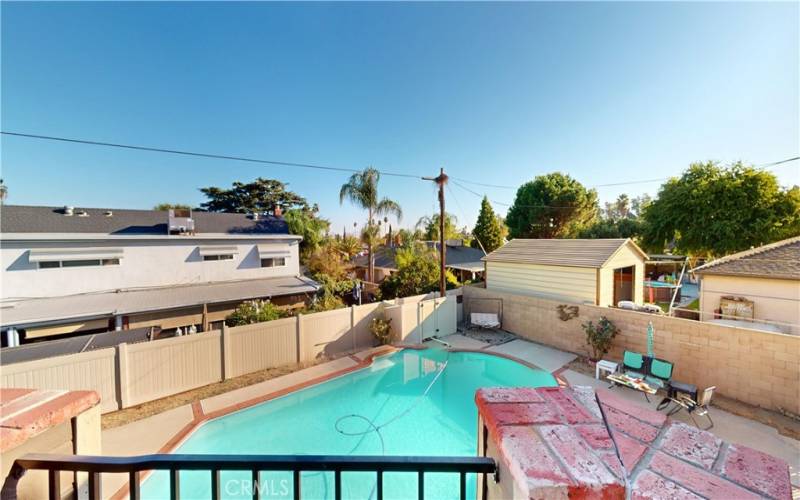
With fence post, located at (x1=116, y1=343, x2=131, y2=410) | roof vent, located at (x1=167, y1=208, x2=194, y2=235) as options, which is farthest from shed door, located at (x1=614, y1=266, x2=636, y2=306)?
roof vent, located at (x1=167, y1=208, x2=194, y2=235)

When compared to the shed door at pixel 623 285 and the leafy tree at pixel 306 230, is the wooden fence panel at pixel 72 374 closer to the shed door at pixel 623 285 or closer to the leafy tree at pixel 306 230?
the leafy tree at pixel 306 230

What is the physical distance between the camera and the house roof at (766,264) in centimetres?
971

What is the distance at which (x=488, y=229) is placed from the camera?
94.3 ft

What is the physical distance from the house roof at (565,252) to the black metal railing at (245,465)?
488 inches

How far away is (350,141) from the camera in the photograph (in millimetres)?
17109

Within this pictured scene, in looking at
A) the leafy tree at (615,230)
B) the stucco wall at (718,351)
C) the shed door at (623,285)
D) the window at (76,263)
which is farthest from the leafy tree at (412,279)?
the leafy tree at (615,230)

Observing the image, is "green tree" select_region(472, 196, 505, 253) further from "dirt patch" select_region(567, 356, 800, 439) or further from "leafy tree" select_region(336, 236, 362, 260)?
"dirt patch" select_region(567, 356, 800, 439)

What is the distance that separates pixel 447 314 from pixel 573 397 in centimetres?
1250

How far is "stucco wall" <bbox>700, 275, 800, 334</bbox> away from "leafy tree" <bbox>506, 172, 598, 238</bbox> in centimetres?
1831

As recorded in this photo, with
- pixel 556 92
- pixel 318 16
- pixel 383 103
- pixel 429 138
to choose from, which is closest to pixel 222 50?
pixel 318 16

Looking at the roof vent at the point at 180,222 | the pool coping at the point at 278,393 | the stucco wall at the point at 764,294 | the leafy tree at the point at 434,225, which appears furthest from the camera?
the leafy tree at the point at 434,225

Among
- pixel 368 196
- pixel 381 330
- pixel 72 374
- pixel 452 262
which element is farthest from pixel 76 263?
pixel 452 262

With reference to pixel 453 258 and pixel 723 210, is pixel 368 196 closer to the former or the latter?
pixel 453 258

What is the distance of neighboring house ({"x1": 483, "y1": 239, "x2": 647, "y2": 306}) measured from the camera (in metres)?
11.6
